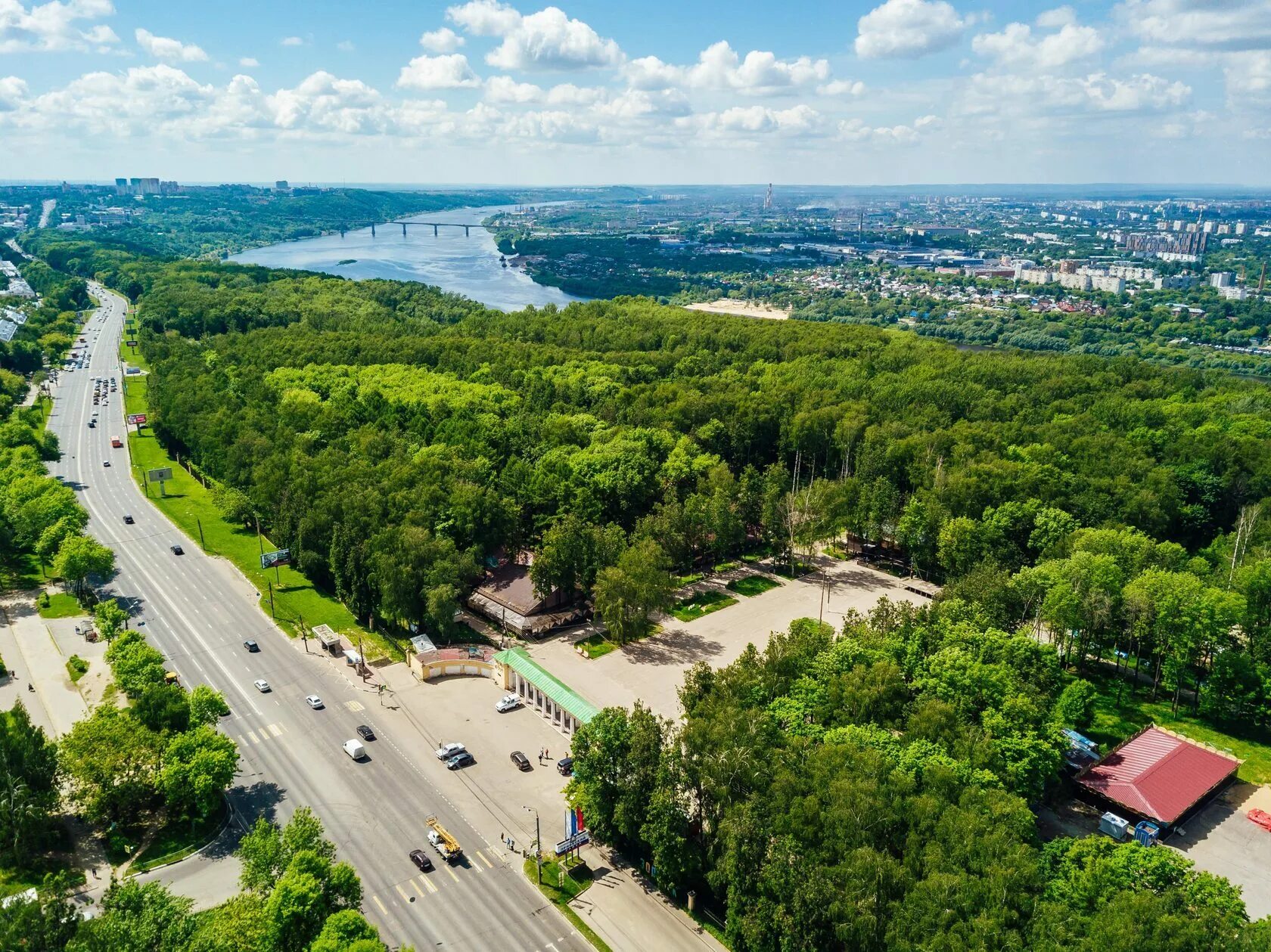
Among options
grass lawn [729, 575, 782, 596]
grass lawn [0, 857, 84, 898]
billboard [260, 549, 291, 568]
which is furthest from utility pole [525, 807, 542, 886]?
billboard [260, 549, 291, 568]

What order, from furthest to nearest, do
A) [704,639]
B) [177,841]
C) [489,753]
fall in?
[704,639], [489,753], [177,841]

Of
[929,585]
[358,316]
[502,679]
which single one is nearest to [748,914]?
[502,679]

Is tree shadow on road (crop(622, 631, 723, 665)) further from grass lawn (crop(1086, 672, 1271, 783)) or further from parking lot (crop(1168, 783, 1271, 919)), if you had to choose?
parking lot (crop(1168, 783, 1271, 919))

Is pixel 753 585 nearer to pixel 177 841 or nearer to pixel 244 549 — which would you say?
pixel 177 841

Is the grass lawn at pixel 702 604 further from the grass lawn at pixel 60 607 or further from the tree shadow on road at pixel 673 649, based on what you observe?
the grass lawn at pixel 60 607

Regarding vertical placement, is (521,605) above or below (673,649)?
above

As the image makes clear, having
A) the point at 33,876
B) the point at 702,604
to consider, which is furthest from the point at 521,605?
the point at 33,876

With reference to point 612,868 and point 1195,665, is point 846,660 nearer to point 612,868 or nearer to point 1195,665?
point 612,868
